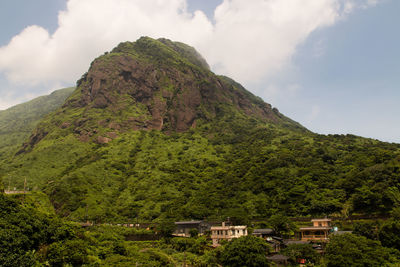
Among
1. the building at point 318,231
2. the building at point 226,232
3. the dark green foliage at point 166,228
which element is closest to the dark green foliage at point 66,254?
the dark green foliage at point 166,228

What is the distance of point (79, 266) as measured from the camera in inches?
1607

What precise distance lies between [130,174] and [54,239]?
277ft

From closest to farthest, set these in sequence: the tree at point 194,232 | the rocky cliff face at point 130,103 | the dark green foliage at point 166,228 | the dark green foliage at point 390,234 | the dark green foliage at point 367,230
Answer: the dark green foliage at point 390,234 → the dark green foliage at point 367,230 → the dark green foliage at point 166,228 → the tree at point 194,232 → the rocky cliff face at point 130,103

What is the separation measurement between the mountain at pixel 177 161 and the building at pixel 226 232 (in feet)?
23.1

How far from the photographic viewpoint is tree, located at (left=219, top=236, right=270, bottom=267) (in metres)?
47.8

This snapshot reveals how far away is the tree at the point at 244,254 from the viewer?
157 feet

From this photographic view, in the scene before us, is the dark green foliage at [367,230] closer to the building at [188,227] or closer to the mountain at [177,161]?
the mountain at [177,161]

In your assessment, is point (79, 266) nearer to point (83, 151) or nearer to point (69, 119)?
point (83, 151)

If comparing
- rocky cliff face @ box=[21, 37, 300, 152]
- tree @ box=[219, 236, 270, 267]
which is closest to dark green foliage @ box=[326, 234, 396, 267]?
tree @ box=[219, 236, 270, 267]

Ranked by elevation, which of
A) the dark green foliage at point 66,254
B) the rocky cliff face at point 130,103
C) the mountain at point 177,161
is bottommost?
the dark green foliage at point 66,254

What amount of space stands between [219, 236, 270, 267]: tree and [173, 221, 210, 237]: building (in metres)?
24.0

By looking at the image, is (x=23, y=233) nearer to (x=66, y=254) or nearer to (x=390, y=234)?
(x=66, y=254)

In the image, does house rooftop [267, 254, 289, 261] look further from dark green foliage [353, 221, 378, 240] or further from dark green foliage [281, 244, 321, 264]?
dark green foliage [353, 221, 378, 240]

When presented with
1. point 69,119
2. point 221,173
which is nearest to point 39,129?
point 69,119
